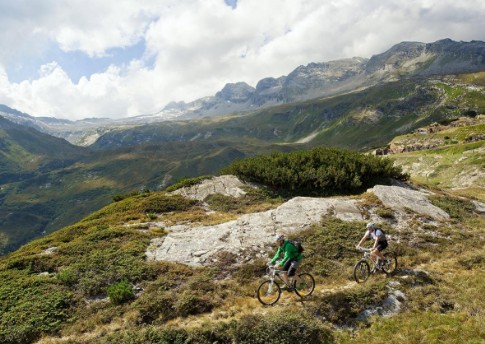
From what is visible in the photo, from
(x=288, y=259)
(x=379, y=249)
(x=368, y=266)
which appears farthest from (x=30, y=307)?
(x=379, y=249)

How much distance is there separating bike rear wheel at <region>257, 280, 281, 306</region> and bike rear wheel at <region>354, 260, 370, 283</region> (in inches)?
174

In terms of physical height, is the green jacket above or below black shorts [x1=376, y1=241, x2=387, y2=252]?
above

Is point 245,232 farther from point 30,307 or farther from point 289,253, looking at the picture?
point 30,307

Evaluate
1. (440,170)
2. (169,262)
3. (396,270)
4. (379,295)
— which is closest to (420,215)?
(396,270)

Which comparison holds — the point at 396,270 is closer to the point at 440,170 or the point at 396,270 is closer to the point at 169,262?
the point at 169,262

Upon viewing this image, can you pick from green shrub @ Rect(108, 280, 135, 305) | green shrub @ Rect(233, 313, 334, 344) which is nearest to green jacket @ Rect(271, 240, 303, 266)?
green shrub @ Rect(233, 313, 334, 344)

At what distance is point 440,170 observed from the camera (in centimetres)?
6303

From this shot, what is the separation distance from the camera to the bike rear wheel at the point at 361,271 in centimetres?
1722

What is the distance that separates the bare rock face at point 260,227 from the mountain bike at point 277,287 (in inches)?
145

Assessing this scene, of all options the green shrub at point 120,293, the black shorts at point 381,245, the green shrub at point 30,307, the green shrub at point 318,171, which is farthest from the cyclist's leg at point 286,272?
the green shrub at point 318,171

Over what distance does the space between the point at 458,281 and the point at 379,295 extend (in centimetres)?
450

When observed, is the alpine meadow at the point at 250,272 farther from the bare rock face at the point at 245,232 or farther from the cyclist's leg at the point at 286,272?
the cyclist's leg at the point at 286,272

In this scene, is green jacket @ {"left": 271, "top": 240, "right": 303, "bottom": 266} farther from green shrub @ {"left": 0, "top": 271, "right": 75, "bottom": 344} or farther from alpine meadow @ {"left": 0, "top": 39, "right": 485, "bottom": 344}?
green shrub @ {"left": 0, "top": 271, "right": 75, "bottom": 344}

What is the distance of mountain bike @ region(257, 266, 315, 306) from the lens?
50.7ft
